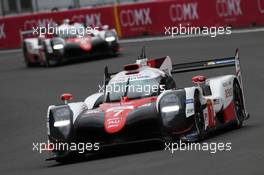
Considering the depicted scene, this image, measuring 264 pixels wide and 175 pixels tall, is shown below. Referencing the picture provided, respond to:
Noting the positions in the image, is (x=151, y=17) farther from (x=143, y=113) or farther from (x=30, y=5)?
(x=143, y=113)

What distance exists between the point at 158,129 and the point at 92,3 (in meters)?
27.5

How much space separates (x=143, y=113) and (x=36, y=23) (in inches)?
1024

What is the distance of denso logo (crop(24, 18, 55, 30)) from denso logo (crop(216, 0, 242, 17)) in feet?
25.2

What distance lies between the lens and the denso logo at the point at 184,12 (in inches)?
1335

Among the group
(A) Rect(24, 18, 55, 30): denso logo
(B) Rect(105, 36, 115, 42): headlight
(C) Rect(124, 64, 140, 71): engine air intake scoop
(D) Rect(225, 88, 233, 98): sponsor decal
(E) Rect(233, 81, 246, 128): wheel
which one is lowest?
(A) Rect(24, 18, 55, 30): denso logo

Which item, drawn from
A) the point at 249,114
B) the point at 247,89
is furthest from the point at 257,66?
the point at 249,114

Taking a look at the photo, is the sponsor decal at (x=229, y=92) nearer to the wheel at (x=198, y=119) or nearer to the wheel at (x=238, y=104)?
the wheel at (x=238, y=104)

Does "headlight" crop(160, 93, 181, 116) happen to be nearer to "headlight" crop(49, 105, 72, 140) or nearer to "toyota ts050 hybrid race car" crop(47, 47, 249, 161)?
"toyota ts050 hybrid race car" crop(47, 47, 249, 161)

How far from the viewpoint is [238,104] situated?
48.9ft

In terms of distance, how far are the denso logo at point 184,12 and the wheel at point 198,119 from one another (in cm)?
2092

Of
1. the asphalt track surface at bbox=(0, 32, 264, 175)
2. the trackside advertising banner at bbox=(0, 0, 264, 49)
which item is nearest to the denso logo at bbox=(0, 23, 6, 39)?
the trackside advertising banner at bbox=(0, 0, 264, 49)

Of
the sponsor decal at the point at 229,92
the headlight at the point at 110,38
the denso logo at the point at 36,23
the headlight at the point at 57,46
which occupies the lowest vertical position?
the denso logo at the point at 36,23

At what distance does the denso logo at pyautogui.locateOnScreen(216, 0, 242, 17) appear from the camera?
3281 centimetres

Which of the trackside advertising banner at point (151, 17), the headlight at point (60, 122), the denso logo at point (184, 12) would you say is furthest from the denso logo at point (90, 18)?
the headlight at point (60, 122)
